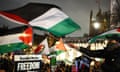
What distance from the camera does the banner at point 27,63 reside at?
7.09 meters

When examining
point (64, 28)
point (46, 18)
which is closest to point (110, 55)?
point (64, 28)

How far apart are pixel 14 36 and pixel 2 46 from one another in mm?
462

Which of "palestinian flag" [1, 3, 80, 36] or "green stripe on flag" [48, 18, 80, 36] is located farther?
"green stripe on flag" [48, 18, 80, 36]

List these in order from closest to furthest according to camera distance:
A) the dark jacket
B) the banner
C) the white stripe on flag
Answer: the banner
the dark jacket
the white stripe on flag

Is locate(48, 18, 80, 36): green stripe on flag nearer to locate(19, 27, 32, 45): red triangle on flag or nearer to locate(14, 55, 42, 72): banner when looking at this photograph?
locate(19, 27, 32, 45): red triangle on flag

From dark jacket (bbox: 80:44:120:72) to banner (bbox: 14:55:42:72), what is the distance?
135 cm

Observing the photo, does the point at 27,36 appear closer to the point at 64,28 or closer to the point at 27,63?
the point at 27,63

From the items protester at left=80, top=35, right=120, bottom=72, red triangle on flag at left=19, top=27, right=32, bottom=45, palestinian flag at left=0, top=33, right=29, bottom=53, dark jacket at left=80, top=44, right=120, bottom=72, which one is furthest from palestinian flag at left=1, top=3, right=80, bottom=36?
dark jacket at left=80, top=44, right=120, bottom=72

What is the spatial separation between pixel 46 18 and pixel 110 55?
236 cm

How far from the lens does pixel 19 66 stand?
7.08 m

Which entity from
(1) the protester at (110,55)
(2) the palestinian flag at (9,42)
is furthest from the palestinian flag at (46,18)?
(1) the protester at (110,55)

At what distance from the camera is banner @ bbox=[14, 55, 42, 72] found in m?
7.09

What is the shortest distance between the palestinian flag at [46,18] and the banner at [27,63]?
3.49 feet

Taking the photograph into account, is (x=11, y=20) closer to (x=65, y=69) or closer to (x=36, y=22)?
(x=36, y=22)
